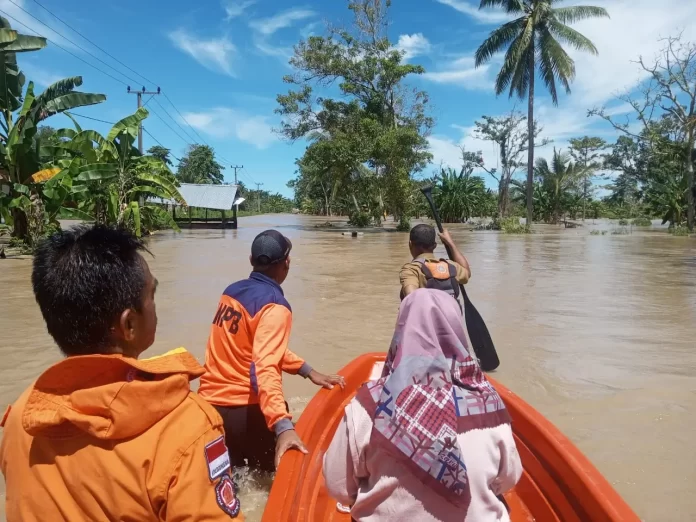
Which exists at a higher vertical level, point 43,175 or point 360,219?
point 43,175

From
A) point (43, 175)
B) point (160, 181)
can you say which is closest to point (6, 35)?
point (43, 175)

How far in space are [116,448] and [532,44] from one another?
29.6 m

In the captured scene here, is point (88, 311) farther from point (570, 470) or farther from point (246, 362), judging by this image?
point (570, 470)

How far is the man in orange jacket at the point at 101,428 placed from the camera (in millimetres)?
927

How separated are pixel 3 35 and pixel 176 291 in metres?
6.67

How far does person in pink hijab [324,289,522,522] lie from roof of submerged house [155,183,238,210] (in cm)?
2781

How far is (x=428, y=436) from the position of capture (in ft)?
4.44

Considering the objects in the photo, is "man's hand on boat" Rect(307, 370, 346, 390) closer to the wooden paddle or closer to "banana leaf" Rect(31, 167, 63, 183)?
the wooden paddle

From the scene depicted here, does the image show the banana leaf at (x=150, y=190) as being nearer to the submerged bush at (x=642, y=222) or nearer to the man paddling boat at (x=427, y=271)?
the man paddling boat at (x=427, y=271)

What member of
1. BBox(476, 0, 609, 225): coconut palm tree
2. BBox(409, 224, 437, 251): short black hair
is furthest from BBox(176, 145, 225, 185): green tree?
BBox(409, 224, 437, 251): short black hair

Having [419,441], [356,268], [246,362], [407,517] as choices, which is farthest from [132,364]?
[356,268]

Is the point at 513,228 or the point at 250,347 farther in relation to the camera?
the point at 513,228

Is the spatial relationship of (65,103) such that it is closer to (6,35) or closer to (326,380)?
(6,35)

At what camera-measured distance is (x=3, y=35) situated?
10562 millimetres
